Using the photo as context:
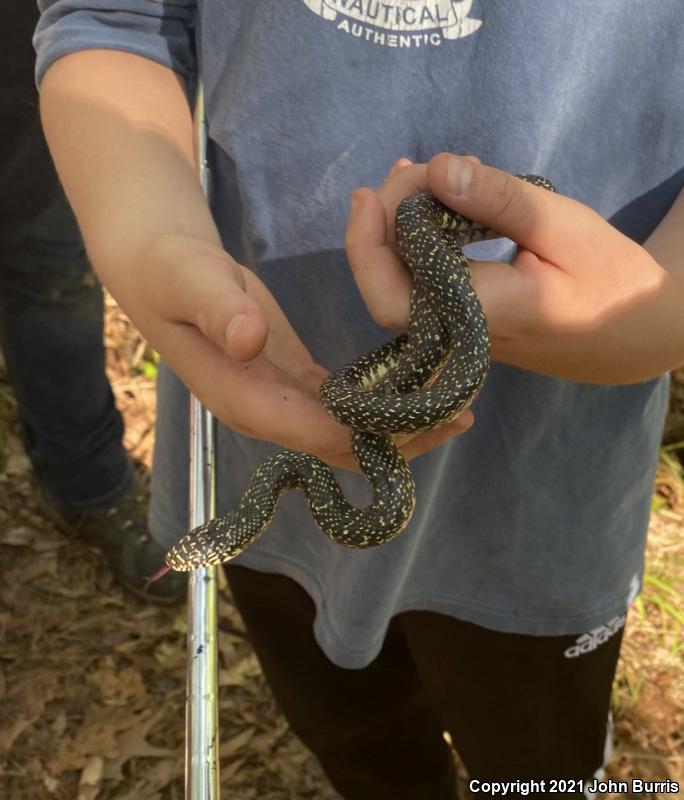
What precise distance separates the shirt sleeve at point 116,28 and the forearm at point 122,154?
0.02 metres

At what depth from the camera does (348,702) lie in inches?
75.2

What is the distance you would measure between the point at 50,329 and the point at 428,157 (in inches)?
66.4

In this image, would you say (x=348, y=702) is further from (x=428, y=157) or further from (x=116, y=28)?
(x=116, y=28)

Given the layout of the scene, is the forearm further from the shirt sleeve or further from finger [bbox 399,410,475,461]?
finger [bbox 399,410,475,461]

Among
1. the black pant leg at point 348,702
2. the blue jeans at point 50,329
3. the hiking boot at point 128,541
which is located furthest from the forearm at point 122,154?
the hiking boot at point 128,541

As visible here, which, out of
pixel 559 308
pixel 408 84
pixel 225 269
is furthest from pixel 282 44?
pixel 559 308

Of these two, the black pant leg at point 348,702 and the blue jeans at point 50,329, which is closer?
the black pant leg at point 348,702

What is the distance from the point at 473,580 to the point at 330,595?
26 cm

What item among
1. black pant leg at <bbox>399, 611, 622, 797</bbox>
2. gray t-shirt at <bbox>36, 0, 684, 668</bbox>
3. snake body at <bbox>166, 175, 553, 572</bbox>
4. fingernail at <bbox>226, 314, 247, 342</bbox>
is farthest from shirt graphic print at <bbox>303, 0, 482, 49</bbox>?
black pant leg at <bbox>399, 611, 622, 797</bbox>

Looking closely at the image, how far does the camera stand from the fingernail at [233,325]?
0.88m

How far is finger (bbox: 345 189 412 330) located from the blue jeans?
1460 millimetres

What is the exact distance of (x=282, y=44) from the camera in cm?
121

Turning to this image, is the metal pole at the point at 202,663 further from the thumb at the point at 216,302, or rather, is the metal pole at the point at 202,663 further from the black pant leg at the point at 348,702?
the black pant leg at the point at 348,702

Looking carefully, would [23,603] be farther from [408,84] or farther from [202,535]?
[408,84]
